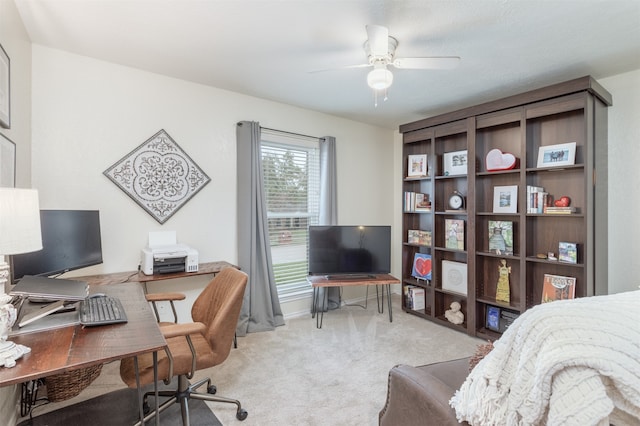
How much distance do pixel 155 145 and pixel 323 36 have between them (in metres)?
1.80

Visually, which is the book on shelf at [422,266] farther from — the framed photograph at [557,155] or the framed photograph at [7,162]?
the framed photograph at [7,162]

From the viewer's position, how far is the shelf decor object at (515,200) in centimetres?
263

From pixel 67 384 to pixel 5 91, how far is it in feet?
5.97

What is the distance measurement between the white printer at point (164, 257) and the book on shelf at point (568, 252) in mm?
3233

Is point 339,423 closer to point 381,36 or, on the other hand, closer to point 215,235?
point 215,235

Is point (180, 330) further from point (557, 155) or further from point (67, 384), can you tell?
point (557, 155)

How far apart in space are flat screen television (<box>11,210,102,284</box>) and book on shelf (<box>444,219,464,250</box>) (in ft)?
11.2

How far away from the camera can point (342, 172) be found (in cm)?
421

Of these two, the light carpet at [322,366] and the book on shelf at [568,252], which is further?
the book on shelf at [568,252]

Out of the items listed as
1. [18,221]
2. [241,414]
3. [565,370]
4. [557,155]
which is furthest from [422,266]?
[18,221]

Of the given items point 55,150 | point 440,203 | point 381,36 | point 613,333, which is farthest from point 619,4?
point 55,150

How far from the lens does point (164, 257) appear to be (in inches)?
102

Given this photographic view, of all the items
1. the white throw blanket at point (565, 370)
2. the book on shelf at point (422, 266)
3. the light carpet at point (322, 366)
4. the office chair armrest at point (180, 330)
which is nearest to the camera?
the white throw blanket at point (565, 370)

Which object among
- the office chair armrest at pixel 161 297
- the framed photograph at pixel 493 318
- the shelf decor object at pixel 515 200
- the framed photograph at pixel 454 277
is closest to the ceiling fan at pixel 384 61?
the shelf decor object at pixel 515 200
